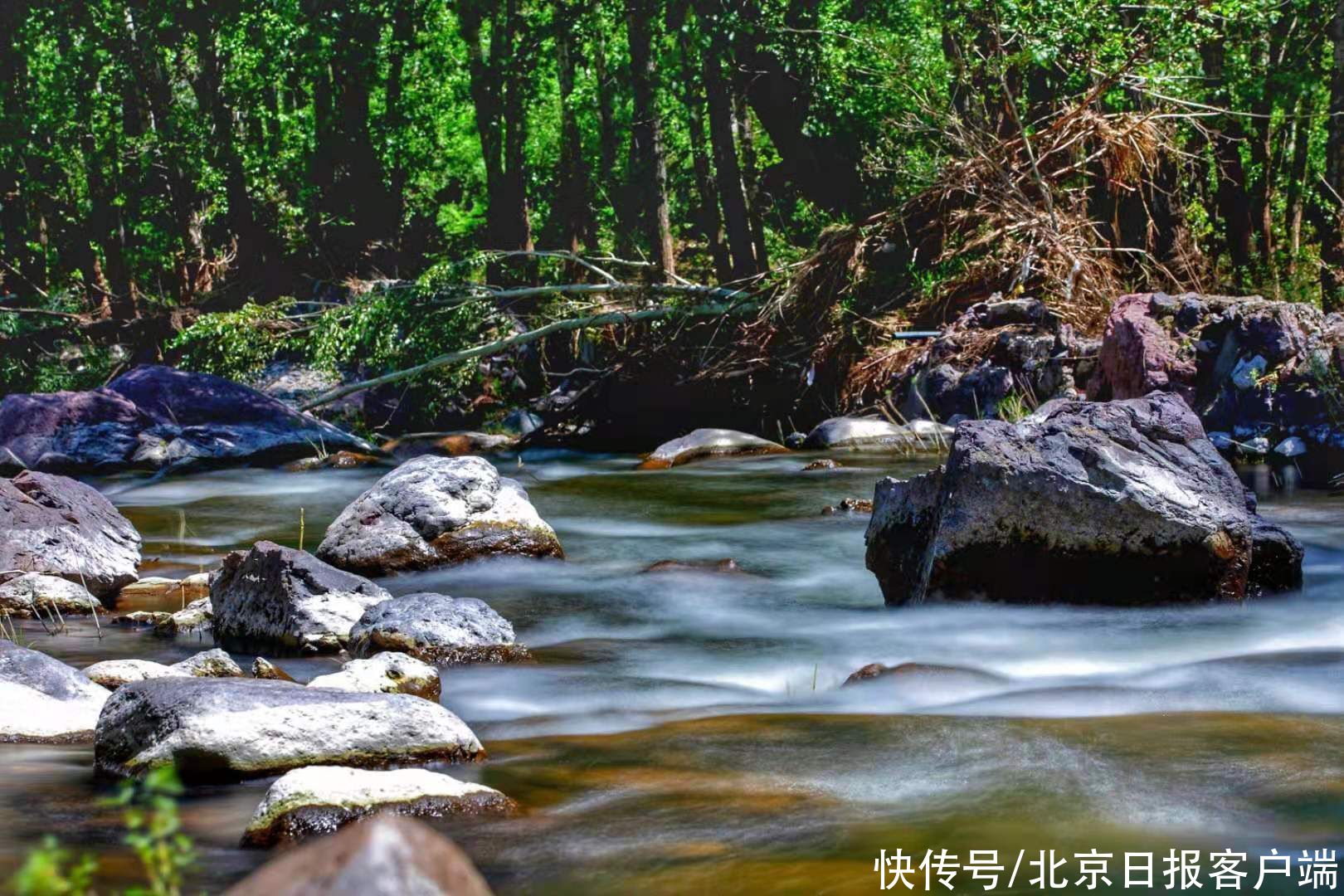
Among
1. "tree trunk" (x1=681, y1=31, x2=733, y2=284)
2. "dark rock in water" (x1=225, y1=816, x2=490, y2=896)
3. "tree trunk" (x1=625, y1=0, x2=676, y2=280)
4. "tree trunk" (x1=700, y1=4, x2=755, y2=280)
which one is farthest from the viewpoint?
"tree trunk" (x1=625, y1=0, x2=676, y2=280)

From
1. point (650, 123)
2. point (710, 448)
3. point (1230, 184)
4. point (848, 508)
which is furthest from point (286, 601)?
point (650, 123)

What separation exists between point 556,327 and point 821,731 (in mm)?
11120

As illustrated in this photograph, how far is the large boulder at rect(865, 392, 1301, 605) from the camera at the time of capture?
697 cm

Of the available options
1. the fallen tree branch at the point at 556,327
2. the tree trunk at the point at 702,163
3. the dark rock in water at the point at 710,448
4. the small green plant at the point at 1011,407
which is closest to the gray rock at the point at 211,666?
the small green plant at the point at 1011,407

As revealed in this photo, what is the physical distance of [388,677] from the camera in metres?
5.75

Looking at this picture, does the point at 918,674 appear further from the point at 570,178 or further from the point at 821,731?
the point at 570,178

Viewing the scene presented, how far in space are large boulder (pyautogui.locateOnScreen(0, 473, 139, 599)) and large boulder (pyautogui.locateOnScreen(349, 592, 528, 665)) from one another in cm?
240

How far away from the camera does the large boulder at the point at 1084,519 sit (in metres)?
6.97

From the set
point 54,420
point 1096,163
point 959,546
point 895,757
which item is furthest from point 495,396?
point 895,757

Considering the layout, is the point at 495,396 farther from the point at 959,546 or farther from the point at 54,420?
the point at 959,546

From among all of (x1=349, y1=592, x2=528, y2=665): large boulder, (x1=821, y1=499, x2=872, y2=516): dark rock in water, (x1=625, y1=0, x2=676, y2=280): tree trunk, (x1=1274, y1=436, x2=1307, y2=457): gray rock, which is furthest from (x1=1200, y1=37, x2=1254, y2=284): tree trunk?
(x1=349, y1=592, x2=528, y2=665): large boulder

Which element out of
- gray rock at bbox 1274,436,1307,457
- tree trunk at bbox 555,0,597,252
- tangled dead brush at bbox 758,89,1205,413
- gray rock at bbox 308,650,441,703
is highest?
tree trunk at bbox 555,0,597,252

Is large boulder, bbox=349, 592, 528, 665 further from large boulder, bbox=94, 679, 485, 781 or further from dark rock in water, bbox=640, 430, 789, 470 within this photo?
dark rock in water, bbox=640, 430, 789, 470

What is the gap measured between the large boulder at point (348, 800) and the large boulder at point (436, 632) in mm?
2086
